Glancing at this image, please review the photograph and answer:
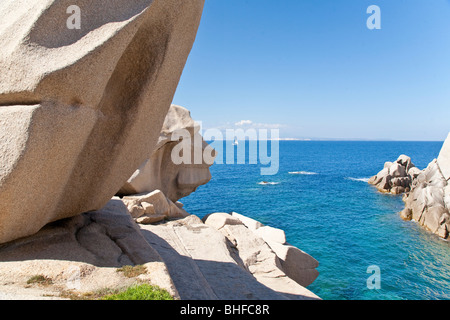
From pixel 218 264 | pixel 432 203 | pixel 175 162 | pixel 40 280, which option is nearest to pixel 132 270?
pixel 40 280

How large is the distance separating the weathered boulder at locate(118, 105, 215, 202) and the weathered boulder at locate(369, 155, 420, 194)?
33.1 m

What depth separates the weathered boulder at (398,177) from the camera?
43.4m

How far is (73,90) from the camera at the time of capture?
18.9ft

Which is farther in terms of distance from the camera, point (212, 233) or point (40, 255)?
point (212, 233)

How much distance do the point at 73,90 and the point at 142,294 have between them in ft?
13.1

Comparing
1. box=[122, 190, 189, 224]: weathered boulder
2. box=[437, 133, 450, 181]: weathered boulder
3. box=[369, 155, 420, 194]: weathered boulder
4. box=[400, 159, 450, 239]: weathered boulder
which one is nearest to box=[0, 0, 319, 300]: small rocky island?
box=[122, 190, 189, 224]: weathered boulder

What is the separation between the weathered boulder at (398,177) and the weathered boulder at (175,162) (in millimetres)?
33101

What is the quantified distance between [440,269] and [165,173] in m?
20.2

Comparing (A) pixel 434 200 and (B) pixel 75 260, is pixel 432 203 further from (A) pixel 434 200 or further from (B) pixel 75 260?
(B) pixel 75 260

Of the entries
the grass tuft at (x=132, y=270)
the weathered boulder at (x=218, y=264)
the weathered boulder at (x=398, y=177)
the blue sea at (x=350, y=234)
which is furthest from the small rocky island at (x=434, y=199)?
the grass tuft at (x=132, y=270)

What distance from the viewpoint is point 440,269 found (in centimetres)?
2003

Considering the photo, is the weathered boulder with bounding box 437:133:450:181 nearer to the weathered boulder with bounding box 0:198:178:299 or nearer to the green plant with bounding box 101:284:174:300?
the weathered boulder with bounding box 0:198:178:299
